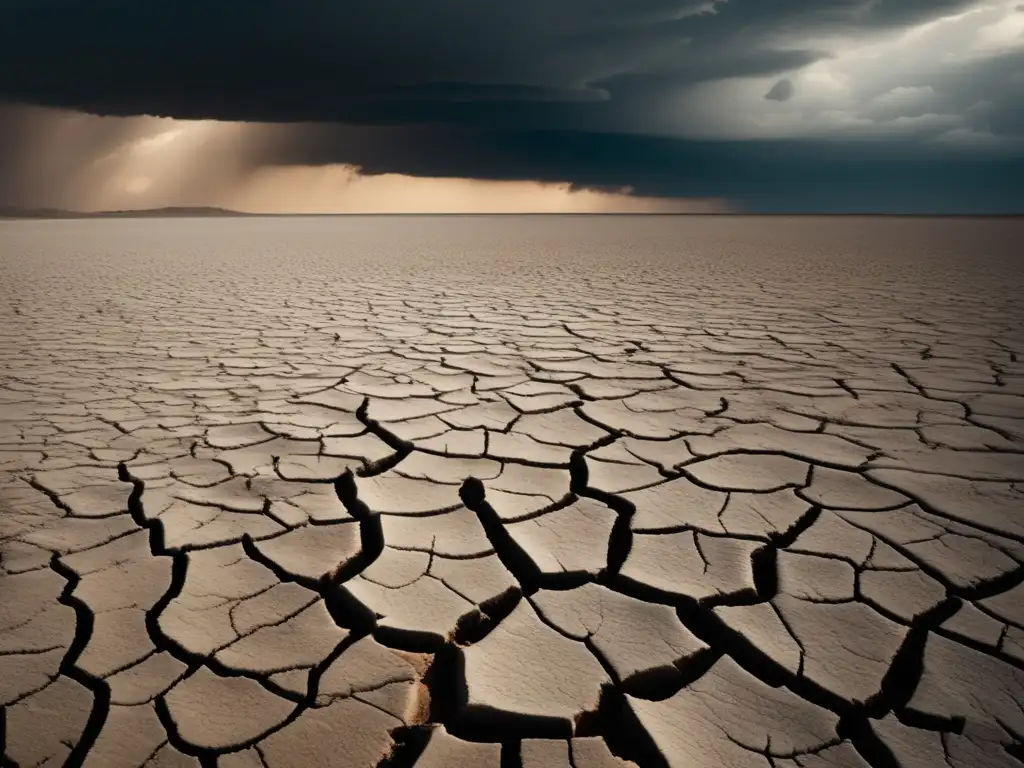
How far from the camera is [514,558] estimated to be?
4.45 ft

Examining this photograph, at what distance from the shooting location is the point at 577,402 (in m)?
2.42

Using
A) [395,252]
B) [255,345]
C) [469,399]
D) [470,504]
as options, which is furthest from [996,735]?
[395,252]

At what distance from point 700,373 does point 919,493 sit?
1230 mm

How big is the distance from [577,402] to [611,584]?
1.20 metres

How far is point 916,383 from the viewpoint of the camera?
2.63m

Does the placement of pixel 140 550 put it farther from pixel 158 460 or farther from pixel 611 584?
pixel 611 584

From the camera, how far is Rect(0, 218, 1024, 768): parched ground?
0.93 m

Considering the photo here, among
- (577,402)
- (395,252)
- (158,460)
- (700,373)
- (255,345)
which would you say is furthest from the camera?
(395,252)

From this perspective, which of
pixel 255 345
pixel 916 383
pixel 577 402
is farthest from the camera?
pixel 255 345

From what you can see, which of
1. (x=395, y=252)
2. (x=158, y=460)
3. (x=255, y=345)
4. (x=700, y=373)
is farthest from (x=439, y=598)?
(x=395, y=252)

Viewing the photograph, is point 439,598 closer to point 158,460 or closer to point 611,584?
point 611,584

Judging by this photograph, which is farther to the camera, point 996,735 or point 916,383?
point 916,383

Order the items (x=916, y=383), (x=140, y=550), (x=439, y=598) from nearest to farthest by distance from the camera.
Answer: (x=439, y=598) < (x=140, y=550) < (x=916, y=383)

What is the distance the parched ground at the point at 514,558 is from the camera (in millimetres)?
930
